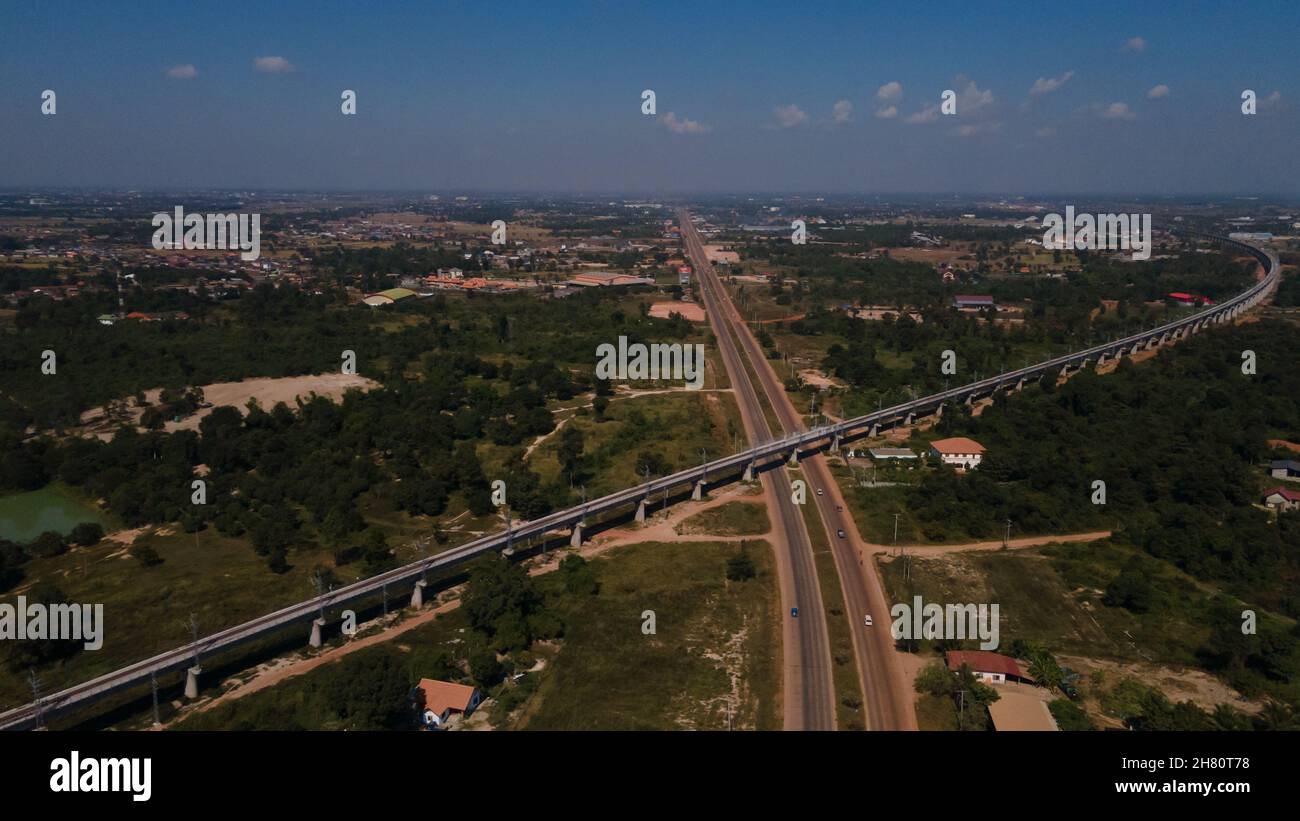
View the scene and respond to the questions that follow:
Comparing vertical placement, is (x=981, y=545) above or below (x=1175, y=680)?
above

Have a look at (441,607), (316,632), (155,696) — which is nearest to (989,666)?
(441,607)

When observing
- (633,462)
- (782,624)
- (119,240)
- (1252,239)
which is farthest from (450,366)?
(1252,239)

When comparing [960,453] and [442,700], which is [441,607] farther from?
[960,453]

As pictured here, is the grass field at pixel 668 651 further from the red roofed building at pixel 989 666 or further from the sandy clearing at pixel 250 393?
the sandy clearing at pixel 250 393

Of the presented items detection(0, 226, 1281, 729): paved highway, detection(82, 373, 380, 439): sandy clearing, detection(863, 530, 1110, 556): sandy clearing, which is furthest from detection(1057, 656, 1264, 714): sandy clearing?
detection(82, 373, 380, 439): sandy clearing

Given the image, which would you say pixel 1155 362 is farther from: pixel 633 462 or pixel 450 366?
pixel 450 366

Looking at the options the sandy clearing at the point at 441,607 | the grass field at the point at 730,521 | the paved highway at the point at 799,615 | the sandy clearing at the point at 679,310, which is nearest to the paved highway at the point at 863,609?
the paved highway at the point at 799,615
